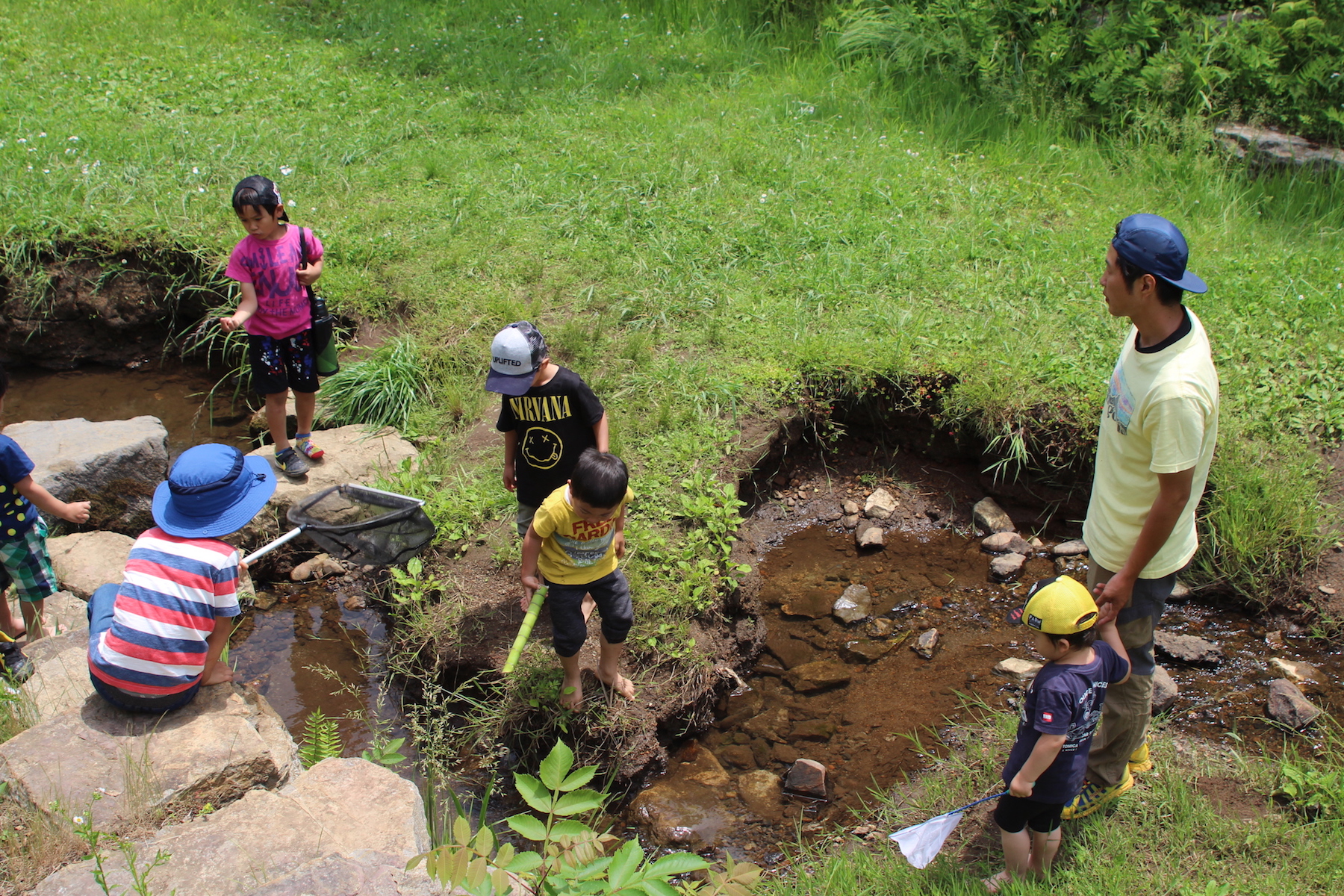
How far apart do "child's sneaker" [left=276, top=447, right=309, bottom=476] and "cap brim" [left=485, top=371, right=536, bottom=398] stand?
1.89 metres

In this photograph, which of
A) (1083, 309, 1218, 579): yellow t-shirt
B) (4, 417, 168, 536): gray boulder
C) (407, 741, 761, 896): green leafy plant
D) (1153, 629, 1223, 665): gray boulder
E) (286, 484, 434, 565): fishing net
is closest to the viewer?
(407, 741, 761, 896): green leafy plant

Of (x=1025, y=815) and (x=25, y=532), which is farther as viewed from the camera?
(x=25, y=532)

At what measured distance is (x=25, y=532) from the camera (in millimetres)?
3600

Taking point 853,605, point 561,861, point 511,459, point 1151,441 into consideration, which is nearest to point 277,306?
point 511,459

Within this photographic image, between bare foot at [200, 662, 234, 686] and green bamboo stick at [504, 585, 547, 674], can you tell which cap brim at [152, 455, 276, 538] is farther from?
green bamboo stick at [504, 585, 547, 674]

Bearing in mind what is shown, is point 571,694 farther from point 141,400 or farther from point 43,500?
point 141,400

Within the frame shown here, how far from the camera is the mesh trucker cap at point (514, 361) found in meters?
3.33

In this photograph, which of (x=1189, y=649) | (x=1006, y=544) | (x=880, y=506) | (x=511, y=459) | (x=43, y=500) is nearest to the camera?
(x=43, y=500)

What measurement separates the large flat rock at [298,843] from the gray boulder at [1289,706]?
3.18 m

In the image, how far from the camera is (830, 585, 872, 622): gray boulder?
4.33 meters

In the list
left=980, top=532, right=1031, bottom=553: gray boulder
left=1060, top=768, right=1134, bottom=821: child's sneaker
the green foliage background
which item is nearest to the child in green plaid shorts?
left=1060, top=768, right=1134, bottom=821: child's sneaker

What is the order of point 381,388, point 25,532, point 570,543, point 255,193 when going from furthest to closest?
point 381,388 → point 255,193 → point 25,532 → point 570,543

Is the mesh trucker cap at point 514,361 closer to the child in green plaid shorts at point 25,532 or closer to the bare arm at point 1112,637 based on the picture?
the child in green plaid shorts at point 25,532

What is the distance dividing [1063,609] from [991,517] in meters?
2.28
